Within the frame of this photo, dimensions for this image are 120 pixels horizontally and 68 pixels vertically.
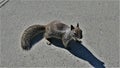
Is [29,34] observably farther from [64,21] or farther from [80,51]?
[80,51]

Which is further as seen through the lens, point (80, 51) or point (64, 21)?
point (64, 21)

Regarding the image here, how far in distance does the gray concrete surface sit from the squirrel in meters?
0.21

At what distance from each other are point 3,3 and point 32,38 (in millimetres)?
1460

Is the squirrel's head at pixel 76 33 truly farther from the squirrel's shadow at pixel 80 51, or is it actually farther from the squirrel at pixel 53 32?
the squirrel's shadow at pixel 80 51

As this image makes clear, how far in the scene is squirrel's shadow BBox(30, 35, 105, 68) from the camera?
7.92 meters

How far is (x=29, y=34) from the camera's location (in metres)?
8.15

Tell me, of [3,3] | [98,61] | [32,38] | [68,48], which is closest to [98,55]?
[98,61]

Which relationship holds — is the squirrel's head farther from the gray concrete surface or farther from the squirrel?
the gray concrete surface

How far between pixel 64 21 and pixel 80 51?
3.36 feet

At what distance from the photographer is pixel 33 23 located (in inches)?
342

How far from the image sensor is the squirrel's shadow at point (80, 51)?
7.92 m

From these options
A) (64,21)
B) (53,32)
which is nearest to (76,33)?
(53,32)

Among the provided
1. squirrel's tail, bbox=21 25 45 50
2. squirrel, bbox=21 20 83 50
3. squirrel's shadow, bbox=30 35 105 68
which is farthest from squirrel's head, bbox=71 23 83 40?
squirrel's tail, bbox=21 25 45 50


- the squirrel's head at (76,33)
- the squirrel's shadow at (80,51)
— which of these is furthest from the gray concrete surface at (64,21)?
the squirrel's head at (76,33)
